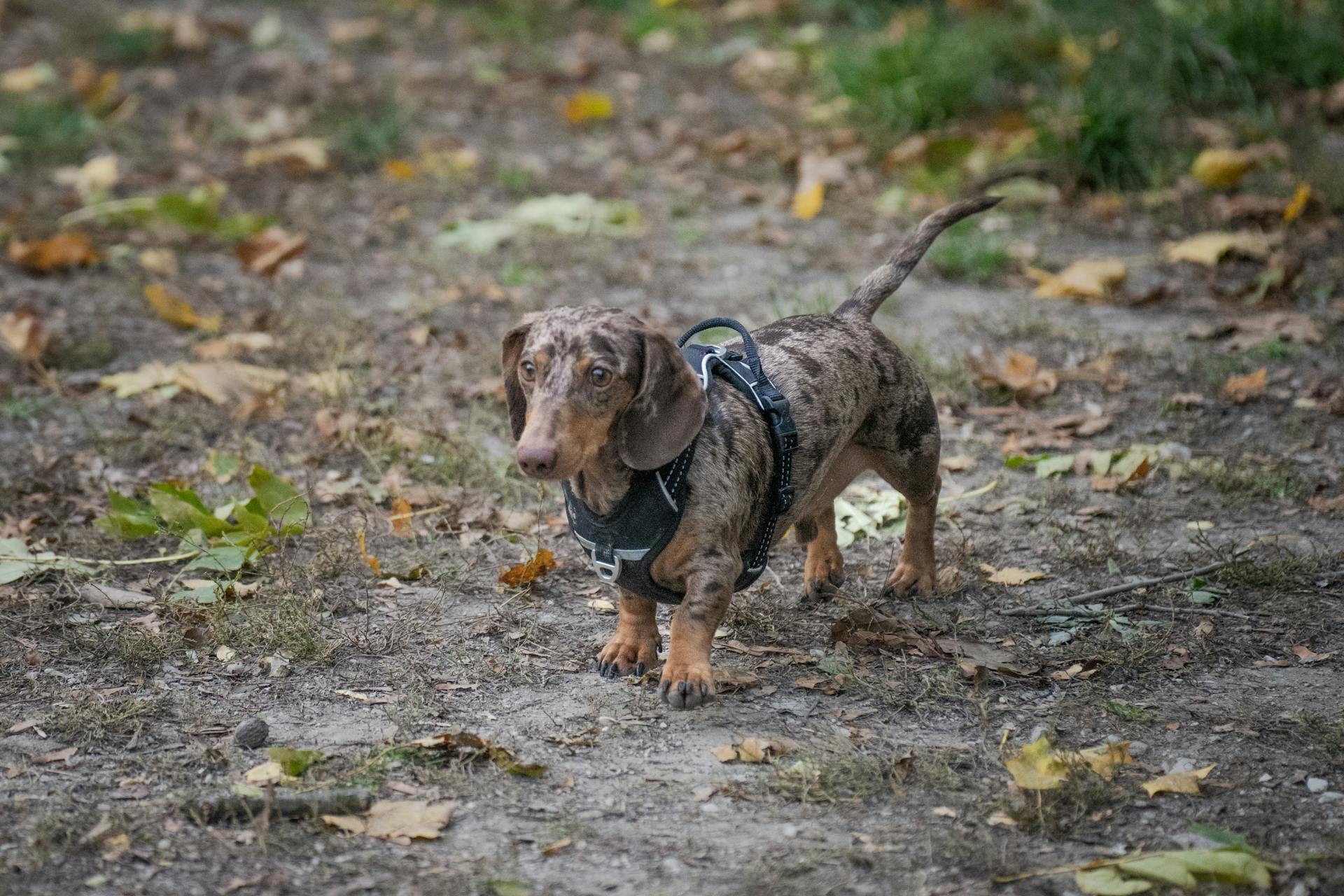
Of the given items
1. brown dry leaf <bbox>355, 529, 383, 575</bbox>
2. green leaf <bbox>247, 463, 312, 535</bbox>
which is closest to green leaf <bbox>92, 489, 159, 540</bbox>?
green leaf <bbox>247, 463, 312, 535</bbox>

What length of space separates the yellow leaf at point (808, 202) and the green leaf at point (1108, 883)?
17.7ft

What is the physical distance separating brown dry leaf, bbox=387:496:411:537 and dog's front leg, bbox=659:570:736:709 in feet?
4.54

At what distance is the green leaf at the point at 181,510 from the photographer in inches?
174

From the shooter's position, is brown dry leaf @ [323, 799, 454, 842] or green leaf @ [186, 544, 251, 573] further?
green leaf @ [186, 544, 251, 573]

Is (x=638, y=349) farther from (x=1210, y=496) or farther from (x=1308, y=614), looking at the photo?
(x=1210, y=496)

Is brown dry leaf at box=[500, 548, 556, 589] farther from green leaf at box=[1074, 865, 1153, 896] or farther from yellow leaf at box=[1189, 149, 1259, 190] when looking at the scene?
yellow leaf at box=[1189, 149, 1259, 190]

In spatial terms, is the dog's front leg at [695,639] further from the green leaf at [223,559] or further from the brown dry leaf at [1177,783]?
the green leaf at [223,559]

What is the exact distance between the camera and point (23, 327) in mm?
5895

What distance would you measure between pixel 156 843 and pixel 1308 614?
321cm

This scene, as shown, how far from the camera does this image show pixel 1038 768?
3117 mm

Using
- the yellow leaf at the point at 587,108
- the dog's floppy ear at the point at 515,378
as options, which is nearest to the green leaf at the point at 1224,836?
the dog's floppy ear at the point at 515,378

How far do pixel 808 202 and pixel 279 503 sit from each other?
423 centimetres

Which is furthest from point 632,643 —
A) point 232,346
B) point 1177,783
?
point 232,346

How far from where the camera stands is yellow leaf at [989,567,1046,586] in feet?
14.4
